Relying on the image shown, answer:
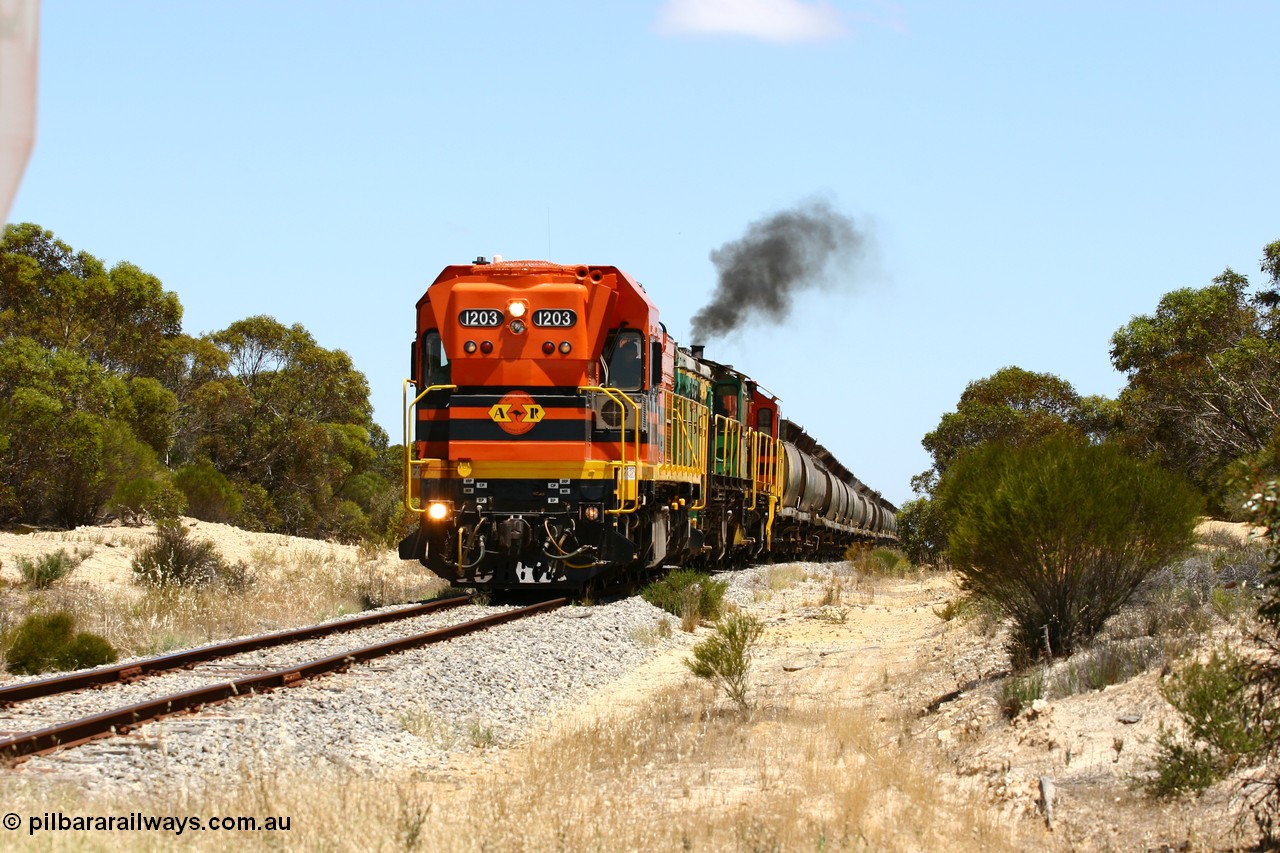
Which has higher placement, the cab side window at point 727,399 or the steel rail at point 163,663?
the cab side window at point 727,399

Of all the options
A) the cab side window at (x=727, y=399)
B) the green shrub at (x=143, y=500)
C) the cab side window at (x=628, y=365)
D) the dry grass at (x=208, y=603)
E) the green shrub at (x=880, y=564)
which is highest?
the cab side window at (x=727, y=399)

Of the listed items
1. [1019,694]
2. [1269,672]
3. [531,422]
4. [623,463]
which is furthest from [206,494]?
[1269,672]

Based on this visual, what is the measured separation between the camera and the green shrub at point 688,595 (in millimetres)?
18562

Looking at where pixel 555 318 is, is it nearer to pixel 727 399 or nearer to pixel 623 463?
pixel 623 463

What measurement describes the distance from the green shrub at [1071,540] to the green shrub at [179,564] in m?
12.7

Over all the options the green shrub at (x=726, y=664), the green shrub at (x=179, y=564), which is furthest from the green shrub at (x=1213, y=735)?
the green shrub at (x=179, y=564)

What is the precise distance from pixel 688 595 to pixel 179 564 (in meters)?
8.68

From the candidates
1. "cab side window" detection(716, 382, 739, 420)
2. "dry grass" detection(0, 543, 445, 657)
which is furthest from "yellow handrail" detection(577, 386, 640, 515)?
"cab side window" detection(716, 382, 739, 420)

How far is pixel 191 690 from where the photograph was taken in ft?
32.3

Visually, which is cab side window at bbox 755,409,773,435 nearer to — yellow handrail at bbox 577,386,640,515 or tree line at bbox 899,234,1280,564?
tree line at bbox 899,234,1280,564

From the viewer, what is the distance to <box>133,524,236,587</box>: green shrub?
20.9m

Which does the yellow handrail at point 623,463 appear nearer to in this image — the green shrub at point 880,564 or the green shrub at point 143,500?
the green shrub at point 880,564

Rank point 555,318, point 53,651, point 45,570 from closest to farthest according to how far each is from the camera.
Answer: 1. point 53,651
2. point 555,318
3. point 45,570

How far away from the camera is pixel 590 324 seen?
680 inches
